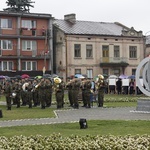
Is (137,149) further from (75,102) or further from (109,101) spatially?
(109,101)

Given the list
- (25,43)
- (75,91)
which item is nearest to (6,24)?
(25,43)

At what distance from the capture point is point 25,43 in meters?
65.2

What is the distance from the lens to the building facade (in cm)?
6350

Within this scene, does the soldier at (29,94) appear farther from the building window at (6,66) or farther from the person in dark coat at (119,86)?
the building window at (6,66)

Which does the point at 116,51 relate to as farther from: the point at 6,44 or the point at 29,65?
the point at 6,44

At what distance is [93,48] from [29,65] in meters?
9.58

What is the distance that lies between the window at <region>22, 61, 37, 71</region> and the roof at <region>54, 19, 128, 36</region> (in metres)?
6.33

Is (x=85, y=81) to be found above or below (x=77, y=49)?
below

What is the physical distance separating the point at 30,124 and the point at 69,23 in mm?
51238

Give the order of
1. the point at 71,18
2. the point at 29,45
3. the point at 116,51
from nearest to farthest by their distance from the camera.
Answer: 1. the point at 29,45
2. the point at 116,51
3. the point at 71,18

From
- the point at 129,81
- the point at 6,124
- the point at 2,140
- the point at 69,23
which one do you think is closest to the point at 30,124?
the point at 6,124

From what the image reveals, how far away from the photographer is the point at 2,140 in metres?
12.9

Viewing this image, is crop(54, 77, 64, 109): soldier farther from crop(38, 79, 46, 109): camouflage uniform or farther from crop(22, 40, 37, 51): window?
crop(22, 40, 37, 51): window

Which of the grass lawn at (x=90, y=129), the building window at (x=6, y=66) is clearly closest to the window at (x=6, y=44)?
the building window at (x=6, y=66)
